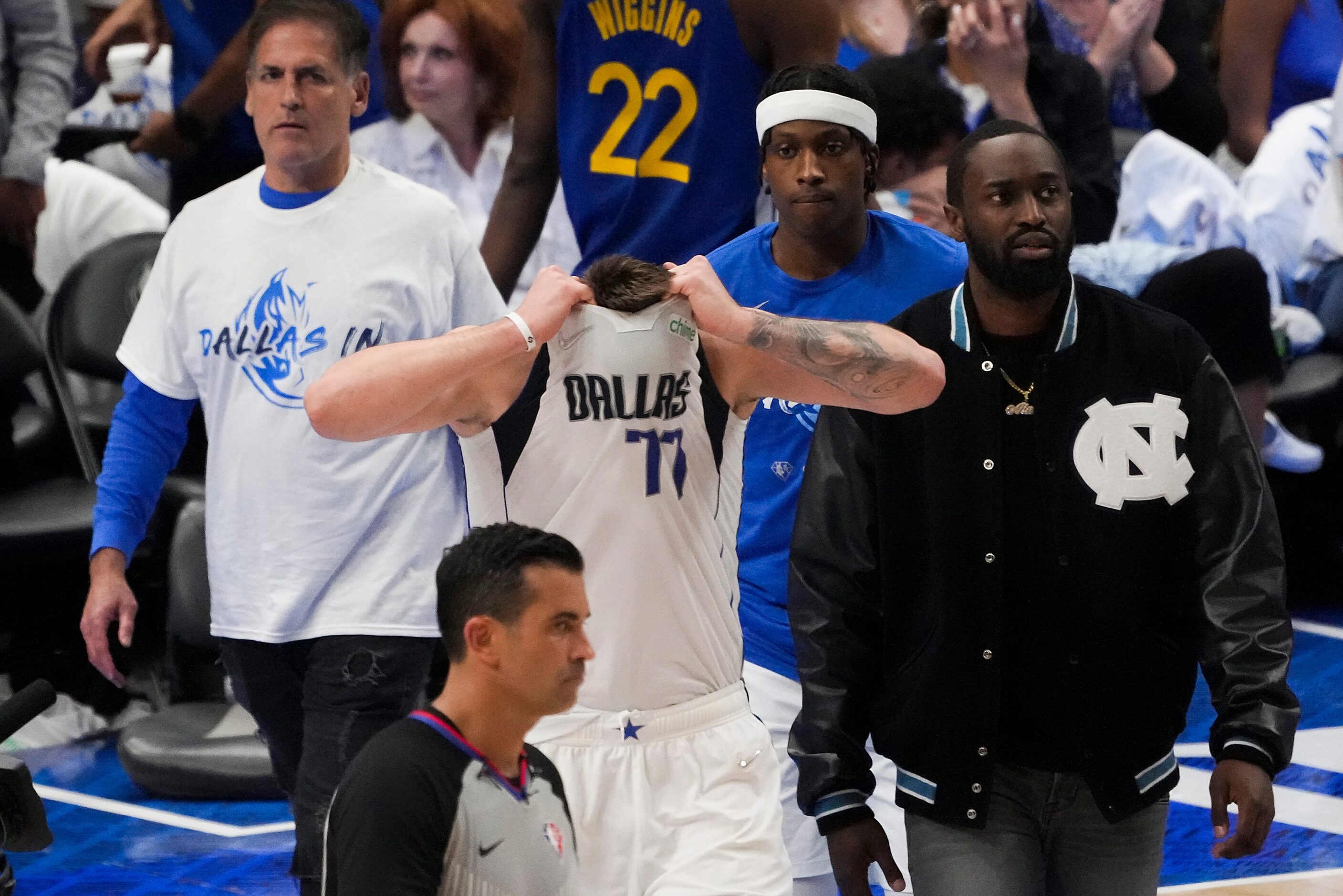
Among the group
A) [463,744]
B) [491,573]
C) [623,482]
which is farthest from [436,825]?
[623,482]

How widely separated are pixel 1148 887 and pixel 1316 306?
4.99 m

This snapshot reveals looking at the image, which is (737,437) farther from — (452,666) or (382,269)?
(382,269)

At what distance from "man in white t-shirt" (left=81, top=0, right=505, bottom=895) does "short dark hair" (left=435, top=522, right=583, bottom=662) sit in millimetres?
1487

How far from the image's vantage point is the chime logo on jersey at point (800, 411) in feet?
13.9

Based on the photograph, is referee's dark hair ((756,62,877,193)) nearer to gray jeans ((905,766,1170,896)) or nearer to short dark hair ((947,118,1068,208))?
short dark hair ((947,118,1068,208))

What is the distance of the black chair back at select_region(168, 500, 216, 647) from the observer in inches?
244

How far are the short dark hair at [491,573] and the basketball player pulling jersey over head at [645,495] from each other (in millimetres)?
436

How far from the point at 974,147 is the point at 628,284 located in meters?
0.76

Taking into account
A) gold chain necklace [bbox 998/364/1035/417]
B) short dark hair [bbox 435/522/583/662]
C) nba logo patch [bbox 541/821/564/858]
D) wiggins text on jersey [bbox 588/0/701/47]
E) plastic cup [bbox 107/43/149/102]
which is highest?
plastic cup [bbox 107/43/149/102]

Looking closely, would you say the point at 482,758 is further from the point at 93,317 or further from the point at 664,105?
the point at 93,317

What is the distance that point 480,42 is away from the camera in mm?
7035

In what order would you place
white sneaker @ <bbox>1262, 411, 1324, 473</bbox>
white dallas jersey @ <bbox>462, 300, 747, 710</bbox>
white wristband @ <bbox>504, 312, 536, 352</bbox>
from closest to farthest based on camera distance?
white wristband @ <bbox>504, 312, 536, 352</bbox> < white dallas jersey @ <bbox>462, 300, 747, 710</bbox> < white sneaker @ <bbox>1262, 411, 1324, 473</bbox>

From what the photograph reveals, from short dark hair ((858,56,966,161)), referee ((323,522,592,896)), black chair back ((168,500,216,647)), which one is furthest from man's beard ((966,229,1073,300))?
black chair back ((168,500,216,647))

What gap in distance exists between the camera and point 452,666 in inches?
107
